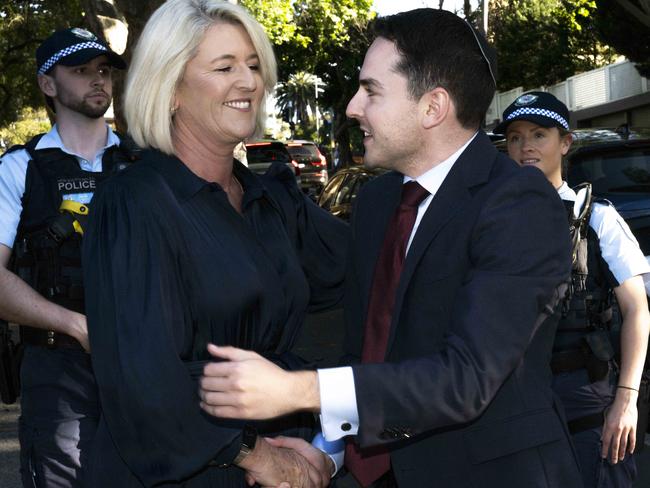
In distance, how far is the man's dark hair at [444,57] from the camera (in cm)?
219

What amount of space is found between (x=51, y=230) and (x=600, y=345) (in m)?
1.95

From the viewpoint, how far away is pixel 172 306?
2160 millimetres

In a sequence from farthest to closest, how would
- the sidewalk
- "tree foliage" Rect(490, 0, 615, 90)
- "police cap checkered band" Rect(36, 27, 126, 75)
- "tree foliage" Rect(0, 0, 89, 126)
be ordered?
"tree foliage" Rect(490, 0, 615, 90) → "tree foliage" Rect(0, 0, 89, 126) → the sidewalk → "police cap checkered band" Rect(36, 27, 126, 75)

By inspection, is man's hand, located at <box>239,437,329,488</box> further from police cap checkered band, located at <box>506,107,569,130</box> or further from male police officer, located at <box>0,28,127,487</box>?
police cap checkered band, located at <box>506,107,569,130</box>

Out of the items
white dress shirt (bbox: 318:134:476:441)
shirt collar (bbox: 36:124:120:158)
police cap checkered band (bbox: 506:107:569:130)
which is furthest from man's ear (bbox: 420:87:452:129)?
shirt collar (bbox: 36:124:120:158)

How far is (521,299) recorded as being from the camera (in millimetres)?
1915

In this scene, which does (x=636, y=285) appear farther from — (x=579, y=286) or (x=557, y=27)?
(x=557, y=27)

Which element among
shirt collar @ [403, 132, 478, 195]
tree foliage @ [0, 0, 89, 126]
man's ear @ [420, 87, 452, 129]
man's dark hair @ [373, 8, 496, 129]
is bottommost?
shirt collar @ [403, 132, 478, 195]

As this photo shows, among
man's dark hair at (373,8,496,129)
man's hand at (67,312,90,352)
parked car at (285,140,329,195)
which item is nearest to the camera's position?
man's dark hair at (373,8,496,129)

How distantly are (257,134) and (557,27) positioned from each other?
42063mm

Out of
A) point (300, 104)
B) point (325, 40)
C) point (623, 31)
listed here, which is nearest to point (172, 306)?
point (623, 31)

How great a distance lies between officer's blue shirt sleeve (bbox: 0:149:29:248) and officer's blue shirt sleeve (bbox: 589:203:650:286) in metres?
2.05

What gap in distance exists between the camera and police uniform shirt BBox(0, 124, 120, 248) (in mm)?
3309

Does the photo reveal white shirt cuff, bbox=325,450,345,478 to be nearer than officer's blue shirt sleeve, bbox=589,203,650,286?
Yes
